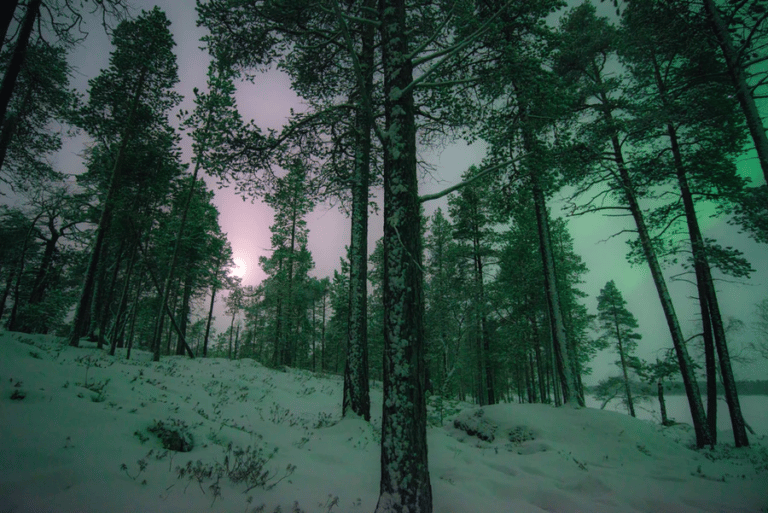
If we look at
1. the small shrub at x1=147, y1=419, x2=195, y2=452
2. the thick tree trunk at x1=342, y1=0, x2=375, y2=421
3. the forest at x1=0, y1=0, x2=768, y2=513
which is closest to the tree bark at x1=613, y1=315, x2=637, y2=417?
the forest at x1=0, y1=0, x2=768, y2=513

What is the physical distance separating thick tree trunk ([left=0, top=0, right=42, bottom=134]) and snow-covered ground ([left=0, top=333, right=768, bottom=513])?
477cm

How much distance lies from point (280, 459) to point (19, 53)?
911 centimetres

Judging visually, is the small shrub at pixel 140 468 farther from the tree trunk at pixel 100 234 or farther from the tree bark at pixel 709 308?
the tree bark at pixel 709 308

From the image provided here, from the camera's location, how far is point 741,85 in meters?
5.91

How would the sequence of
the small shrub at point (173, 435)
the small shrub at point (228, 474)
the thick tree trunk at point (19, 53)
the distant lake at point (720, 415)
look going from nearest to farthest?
the small shrub at point (228, 474) < the small shrub at point (173, 435) < the thick tree trunk at point (19, 53) < the distant lake at point (720, 415)

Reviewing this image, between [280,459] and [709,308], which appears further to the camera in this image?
[709,308]

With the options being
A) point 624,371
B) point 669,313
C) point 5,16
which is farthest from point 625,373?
point 5,16

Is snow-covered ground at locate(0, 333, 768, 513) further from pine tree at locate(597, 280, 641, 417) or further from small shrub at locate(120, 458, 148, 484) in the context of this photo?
pine tree at locate(597, 280, 641, 417)

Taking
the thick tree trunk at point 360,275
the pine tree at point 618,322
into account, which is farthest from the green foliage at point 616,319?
the thick tree trunk at point 360,275

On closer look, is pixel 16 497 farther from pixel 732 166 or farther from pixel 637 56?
pixel 637 56

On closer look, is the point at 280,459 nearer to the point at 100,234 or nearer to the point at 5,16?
the point at 5,16

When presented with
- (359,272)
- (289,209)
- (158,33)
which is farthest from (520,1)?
(289,209)

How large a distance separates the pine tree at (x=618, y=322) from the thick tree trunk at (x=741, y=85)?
2529 cm

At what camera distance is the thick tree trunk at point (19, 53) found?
212 inches
